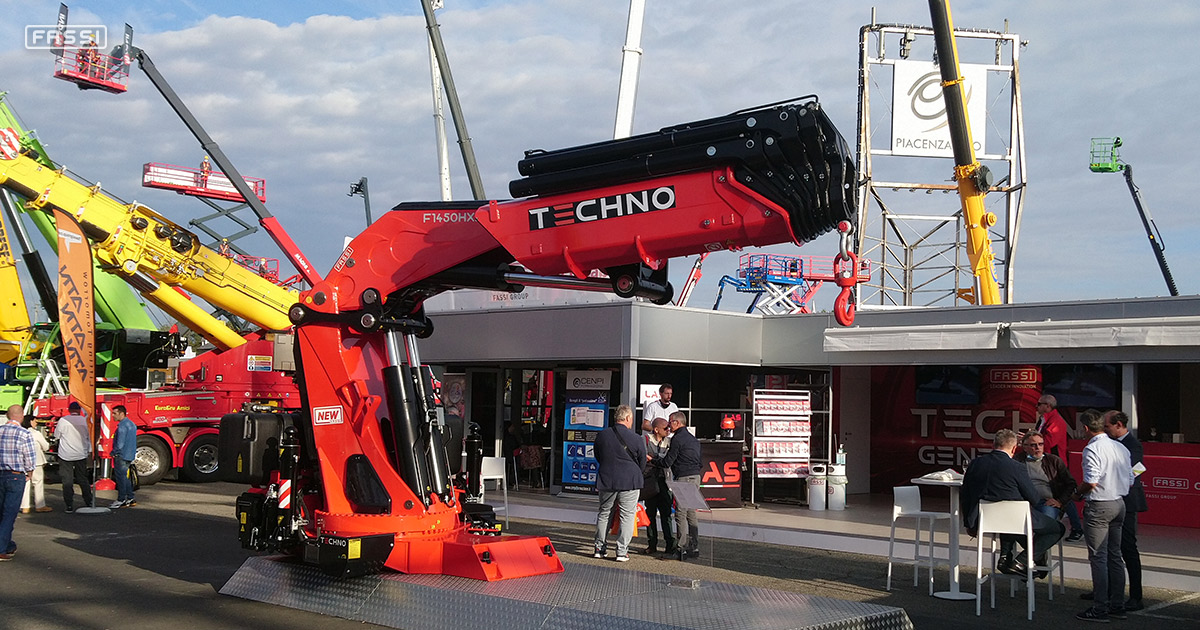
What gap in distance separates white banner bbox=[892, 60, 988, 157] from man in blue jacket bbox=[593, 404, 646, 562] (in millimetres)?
19033

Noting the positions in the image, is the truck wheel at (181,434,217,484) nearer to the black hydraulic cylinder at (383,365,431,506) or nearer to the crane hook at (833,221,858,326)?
the black hydraulic cylinder at (383,365,431,506)

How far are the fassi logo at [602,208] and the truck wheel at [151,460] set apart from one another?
14.7m

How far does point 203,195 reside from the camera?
54688 mm

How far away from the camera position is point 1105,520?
8.29 m

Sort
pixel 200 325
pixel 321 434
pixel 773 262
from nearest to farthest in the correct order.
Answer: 1. pixel 321 434
2. pixel 200 325
3. pixel 773 262

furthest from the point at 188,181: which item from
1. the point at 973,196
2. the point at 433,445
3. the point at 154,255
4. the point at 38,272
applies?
the point at 433,445

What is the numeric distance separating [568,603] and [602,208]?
2.51 metres

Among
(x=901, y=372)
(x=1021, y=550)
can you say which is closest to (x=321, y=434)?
(x=1021, y=550)

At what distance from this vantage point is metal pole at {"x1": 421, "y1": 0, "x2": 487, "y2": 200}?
20656mm

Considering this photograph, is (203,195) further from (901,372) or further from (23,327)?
(901,372)

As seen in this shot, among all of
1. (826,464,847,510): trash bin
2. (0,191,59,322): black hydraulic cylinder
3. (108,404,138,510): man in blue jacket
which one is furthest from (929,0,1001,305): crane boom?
(0,191,59,322): black hydraulic cylinder

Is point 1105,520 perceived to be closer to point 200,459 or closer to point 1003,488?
point 1003,488

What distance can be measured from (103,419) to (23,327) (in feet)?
24.9

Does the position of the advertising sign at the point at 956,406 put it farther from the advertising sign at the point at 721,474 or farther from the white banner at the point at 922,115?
the white banner at the point at 922,115
